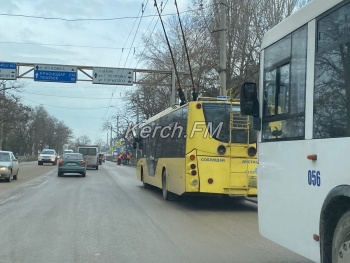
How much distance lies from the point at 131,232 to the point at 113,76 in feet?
80.3

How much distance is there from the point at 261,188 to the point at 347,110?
219 cm

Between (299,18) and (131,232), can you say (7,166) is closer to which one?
(131,232)

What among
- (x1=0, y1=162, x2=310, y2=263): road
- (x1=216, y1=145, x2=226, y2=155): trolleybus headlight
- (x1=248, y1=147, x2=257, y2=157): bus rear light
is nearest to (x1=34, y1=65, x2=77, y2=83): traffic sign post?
(x1=0, y1=162, x2=310, y2=263): road

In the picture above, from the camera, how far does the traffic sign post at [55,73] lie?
3209cm

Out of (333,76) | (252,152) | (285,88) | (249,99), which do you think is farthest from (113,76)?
(333,76)

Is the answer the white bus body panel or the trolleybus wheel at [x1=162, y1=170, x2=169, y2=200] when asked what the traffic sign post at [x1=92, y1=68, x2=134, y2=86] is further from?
the white bus body panel

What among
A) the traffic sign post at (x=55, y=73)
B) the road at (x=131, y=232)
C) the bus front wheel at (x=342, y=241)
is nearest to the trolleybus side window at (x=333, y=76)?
the bus front wheel at (x=342, y=241)

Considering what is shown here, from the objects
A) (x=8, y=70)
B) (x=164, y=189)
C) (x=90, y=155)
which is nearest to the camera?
(x=164, y=189)

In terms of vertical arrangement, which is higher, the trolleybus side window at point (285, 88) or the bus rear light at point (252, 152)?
the trolleybus side window at point (285, 88)

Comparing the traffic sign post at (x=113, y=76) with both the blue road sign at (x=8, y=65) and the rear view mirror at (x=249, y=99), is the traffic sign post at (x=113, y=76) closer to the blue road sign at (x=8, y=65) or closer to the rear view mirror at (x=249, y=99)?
the blue road sign at (x=8, y=65)

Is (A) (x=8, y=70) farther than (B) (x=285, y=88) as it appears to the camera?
Yes

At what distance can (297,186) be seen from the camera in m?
5.12

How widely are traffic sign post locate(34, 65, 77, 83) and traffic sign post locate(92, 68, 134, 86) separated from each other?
1.51m

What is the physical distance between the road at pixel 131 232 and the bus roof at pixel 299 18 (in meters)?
3.36
